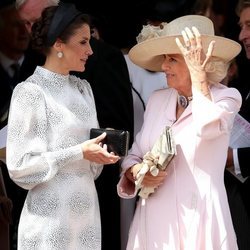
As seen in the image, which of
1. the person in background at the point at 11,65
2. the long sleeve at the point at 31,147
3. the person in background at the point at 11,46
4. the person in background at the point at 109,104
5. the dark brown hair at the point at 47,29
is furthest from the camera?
the person in background at the point at 11,46

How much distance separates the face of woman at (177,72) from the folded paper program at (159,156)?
0.77 feet

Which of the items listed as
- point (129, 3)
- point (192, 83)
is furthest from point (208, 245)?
point (129, 3)

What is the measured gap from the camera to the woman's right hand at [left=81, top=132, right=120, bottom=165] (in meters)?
3.12

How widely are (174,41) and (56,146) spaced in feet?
2.24

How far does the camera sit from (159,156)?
3191mm

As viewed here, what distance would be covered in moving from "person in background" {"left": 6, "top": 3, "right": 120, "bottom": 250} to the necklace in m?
0.40

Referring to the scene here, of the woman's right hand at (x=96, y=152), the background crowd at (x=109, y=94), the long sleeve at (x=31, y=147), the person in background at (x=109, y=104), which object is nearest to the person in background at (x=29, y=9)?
the background crowd at (x=109, y=94)

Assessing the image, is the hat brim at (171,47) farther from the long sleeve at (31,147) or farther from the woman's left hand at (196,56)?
the long sleeve at (31,147)

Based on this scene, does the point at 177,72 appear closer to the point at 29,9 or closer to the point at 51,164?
the point at 51,164

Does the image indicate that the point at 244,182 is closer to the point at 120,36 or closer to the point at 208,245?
the point at 208,245

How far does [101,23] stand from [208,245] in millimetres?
1744

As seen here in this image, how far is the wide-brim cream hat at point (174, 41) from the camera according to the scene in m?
3.35

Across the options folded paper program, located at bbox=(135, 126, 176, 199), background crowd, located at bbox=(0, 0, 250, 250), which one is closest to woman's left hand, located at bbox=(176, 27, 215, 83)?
folded paper program, located at bbox=(135, 126, 176, 199)

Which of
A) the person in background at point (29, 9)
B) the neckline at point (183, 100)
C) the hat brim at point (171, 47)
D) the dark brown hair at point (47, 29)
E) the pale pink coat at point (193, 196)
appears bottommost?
the pale pink coat at point (193, 196)
